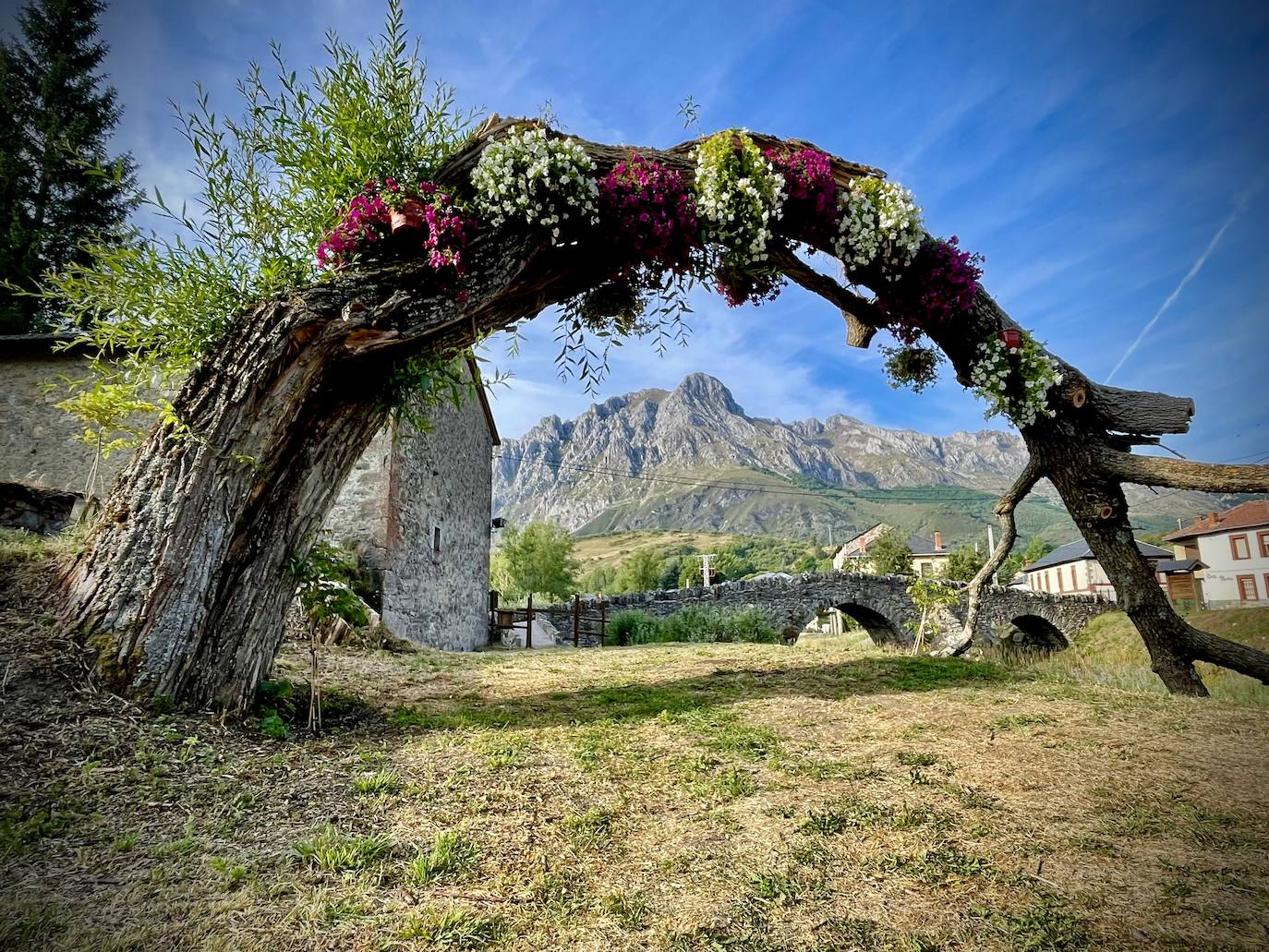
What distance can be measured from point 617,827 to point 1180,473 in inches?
179

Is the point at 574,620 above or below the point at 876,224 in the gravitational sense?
below

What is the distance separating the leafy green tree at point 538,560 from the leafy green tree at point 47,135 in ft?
79.7

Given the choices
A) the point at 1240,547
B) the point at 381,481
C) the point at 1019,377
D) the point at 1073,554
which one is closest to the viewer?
the point at 1019,377

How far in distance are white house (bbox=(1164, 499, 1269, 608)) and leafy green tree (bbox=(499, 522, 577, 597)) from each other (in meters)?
41.7

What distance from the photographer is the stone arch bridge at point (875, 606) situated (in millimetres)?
17188

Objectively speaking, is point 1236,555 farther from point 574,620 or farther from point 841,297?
point 841,297

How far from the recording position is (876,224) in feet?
14.3

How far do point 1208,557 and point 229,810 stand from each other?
2298 inches

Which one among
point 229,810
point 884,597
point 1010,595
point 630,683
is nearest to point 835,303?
point 630,683

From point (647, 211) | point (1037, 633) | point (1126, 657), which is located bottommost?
point (1126, 657)

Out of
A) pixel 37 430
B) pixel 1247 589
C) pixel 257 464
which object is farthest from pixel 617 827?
pixel 1247 589

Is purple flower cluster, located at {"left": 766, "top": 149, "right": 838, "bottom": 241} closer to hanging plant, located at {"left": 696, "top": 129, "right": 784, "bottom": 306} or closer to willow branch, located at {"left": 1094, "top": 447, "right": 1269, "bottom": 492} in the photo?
hanging plant, located at {"left": 696, "top": 129, "right": 784, "bottom": 306}

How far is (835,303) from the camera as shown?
16.9ft

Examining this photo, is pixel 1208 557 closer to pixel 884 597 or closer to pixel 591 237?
pixel 884 597
